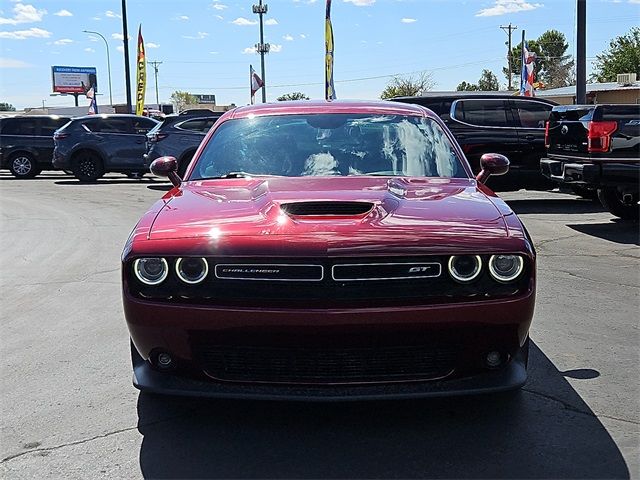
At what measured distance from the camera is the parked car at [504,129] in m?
12.6

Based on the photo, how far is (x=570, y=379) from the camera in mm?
4266

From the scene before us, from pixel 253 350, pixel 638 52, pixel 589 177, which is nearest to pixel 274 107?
pixel 253 350

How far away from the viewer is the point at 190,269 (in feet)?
10.8

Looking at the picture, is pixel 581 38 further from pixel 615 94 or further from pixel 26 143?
pixel 615 94

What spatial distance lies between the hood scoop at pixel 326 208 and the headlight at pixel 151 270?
61cm

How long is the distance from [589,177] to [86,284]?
6030mm

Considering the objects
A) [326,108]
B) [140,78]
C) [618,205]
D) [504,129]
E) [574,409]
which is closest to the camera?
[574,409]

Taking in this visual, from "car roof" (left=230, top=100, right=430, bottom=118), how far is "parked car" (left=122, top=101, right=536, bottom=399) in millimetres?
1695

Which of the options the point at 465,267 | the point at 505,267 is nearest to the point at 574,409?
the point at 505,267

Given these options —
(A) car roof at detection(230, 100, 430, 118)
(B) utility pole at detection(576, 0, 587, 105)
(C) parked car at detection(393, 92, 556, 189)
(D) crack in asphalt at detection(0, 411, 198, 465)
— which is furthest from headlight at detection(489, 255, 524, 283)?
(B) utility pole at detection(576, 0, 587, 105)

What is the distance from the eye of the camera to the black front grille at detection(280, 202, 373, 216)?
3.56m

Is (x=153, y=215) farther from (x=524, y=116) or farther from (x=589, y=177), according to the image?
(x=524, y=116)

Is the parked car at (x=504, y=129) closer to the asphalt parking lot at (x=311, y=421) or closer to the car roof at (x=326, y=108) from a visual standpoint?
the asphalt parking lot at (x=311, y=421)

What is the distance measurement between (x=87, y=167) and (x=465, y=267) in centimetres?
1773
